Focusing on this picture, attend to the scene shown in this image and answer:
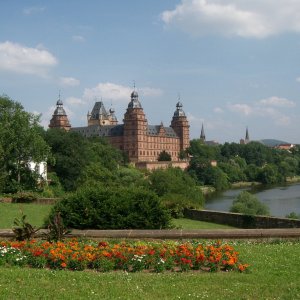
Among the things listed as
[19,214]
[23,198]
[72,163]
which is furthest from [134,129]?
[19,214]

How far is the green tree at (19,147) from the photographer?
39.4 m

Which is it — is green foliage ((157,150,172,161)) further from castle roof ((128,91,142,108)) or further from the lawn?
the lawn

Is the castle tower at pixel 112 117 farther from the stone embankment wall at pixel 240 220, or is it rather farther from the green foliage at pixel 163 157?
the stone embankment wall at pixel 240 220

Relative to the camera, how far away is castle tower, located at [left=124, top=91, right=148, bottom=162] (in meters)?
119

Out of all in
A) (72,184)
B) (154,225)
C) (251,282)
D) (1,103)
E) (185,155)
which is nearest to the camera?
(251,282)

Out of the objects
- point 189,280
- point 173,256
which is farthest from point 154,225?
point 189,280

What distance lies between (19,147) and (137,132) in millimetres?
79194

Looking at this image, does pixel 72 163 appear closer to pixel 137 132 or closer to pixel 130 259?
pixel 130 259

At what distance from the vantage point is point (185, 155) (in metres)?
132

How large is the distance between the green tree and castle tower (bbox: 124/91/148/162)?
76.7 m

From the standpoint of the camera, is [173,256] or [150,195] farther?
[150,195]

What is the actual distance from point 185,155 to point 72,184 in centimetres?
8381

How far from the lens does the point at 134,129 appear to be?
393 feet

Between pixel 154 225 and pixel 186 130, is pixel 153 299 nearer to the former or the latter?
pixel 154 225
